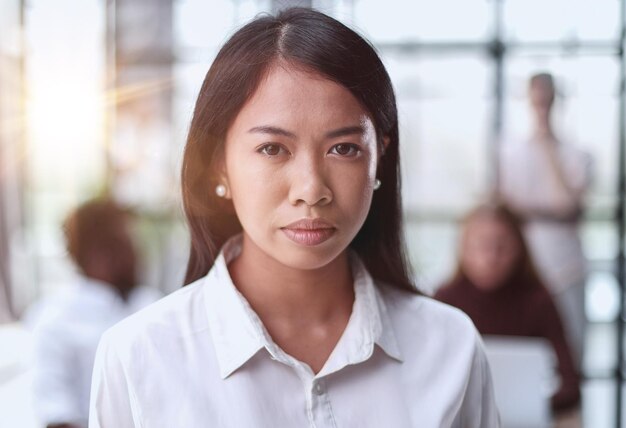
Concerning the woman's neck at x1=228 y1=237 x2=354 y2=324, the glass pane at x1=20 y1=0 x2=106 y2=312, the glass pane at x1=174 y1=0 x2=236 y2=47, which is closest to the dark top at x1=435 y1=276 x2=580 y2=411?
the woman's neck at x1=228 y1=237 x2=354 y2=324

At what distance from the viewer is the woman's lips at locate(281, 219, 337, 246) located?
1092mm

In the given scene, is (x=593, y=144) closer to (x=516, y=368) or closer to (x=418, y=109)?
(x=418, y=109)

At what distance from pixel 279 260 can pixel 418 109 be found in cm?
337

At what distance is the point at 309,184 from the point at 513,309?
6.47 ft

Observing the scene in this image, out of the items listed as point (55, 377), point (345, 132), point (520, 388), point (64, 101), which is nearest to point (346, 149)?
point (345, 132)

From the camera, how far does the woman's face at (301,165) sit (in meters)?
1.08

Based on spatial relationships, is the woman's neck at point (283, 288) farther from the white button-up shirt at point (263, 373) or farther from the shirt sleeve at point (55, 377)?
the shirt sleeve at point (55, 377)

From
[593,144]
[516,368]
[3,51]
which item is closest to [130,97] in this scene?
[3,51]

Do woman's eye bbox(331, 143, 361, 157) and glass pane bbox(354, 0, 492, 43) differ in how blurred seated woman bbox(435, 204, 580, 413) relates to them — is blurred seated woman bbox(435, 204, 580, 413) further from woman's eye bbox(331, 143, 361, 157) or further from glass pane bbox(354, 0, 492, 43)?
woman's eye bbox(331, 143, 361, 157)

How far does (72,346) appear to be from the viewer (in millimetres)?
2576

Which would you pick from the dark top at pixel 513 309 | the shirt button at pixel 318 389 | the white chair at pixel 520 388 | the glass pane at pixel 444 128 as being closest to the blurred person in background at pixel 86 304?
the dark top at pixel 513 309

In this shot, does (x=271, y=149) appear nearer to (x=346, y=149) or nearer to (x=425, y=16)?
(x=346, y=149)

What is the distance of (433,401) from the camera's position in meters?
1.19

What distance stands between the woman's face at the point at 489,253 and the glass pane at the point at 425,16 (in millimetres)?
1626
